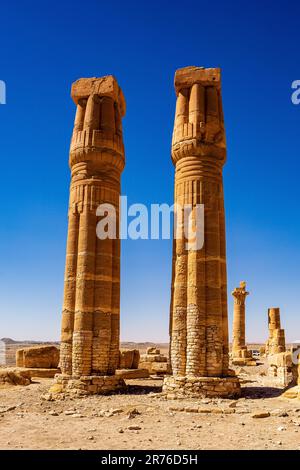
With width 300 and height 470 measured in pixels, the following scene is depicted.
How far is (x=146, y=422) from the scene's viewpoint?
41.3 ft

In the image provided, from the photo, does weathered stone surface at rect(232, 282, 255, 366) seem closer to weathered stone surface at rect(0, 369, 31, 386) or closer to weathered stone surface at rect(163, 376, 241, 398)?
weathered stone surface at rect(0, 369, 31, 386)

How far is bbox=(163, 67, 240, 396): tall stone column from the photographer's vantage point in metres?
16.6

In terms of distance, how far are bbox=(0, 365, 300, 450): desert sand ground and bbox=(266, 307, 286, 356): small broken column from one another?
750 inches

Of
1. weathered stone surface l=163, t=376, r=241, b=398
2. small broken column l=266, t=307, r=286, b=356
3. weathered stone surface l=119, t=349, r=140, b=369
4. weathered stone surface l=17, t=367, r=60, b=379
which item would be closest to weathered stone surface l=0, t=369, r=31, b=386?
weathered stone surface l=17, t=367, r=60, b=379

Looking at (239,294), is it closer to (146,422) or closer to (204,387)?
(204,387)

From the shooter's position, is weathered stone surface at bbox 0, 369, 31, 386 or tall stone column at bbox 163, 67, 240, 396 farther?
weathered stone surface at bbox 0, 369, 31, 386

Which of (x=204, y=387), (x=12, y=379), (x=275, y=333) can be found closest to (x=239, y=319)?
(x=275, y=333)

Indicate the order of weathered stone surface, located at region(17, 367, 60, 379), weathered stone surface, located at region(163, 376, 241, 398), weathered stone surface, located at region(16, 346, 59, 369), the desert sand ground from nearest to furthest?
the desert sand ground, weathered stone surface, located at region(163, 376, 241, 398), weathered stone surface, located at region(17, 367, 60, 379), weathered stone surface, located at region(16, 346, 59, 369)

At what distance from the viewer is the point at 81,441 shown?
1050cm

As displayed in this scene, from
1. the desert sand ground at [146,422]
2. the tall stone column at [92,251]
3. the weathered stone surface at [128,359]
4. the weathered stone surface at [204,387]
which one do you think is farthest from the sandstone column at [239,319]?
the weathered stone surface at [204,387]

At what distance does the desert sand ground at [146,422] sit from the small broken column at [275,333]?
62.5 feet

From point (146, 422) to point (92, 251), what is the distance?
8.06 meters
